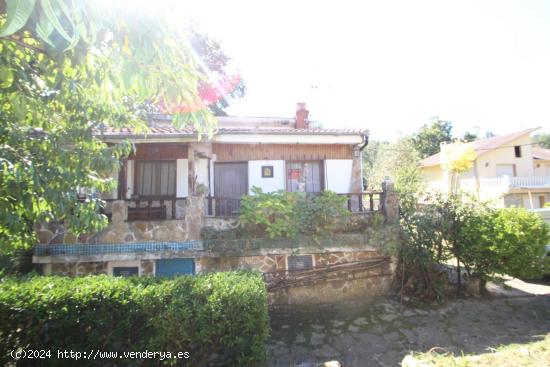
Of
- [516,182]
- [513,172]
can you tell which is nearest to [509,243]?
[516,182]

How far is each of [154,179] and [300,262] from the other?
232 inches

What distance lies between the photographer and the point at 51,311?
364 cm

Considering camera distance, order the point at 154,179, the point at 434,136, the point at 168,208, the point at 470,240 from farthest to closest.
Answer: the point at 434,136 < the point at 154,179 < the point at 168,208 < the point at 470,240

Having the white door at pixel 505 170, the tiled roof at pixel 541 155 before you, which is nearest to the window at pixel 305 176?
the white door at pixel 505 170

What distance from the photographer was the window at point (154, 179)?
945cm

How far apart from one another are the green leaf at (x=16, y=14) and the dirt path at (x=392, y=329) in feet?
18.0

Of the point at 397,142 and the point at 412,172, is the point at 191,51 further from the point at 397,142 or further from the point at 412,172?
the point at 397,142

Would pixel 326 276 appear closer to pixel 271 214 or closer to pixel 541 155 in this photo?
pixel 271 214

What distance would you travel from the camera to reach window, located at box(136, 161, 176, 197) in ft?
31.0

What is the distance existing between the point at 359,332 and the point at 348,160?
607 centimetres

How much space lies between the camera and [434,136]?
37812 mm

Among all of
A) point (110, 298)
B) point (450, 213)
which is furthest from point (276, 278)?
point (450, 213)

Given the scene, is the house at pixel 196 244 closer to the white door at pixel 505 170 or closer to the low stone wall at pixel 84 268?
the low stone wall at pixel 84 268

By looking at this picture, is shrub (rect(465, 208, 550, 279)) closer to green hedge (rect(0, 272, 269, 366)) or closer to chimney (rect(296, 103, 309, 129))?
green hedge (rect(0, 272, 269, 366))
